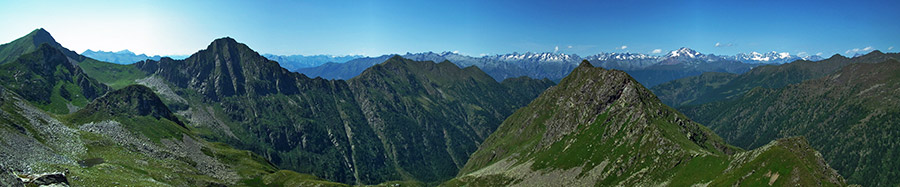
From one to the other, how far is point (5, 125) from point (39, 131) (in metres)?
14.3

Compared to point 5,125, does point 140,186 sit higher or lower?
lower

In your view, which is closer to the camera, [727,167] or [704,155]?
[727,167]

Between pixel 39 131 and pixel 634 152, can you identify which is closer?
pixel 39 131

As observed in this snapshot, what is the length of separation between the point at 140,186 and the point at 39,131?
7872 cm

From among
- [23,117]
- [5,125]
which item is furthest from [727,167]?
[23,117]

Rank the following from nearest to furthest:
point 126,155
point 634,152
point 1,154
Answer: point 1,154 < point 126,155 < point 634,152

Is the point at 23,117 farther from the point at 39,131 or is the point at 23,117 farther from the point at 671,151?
the point at 671,151

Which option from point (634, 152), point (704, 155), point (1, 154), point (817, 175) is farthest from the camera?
point (634, 152)

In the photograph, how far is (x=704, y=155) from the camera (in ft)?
531

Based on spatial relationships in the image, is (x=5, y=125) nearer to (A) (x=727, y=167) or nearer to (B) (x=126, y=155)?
(B) (x=126, y=155)

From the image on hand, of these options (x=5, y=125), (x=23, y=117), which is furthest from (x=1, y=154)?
(x=23, y=117)

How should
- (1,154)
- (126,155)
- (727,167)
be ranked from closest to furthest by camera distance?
1. (1,154)
2. (727,167)
3. (126,155)

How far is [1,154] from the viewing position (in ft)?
408

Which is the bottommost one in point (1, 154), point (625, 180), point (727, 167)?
point (625, 180)
